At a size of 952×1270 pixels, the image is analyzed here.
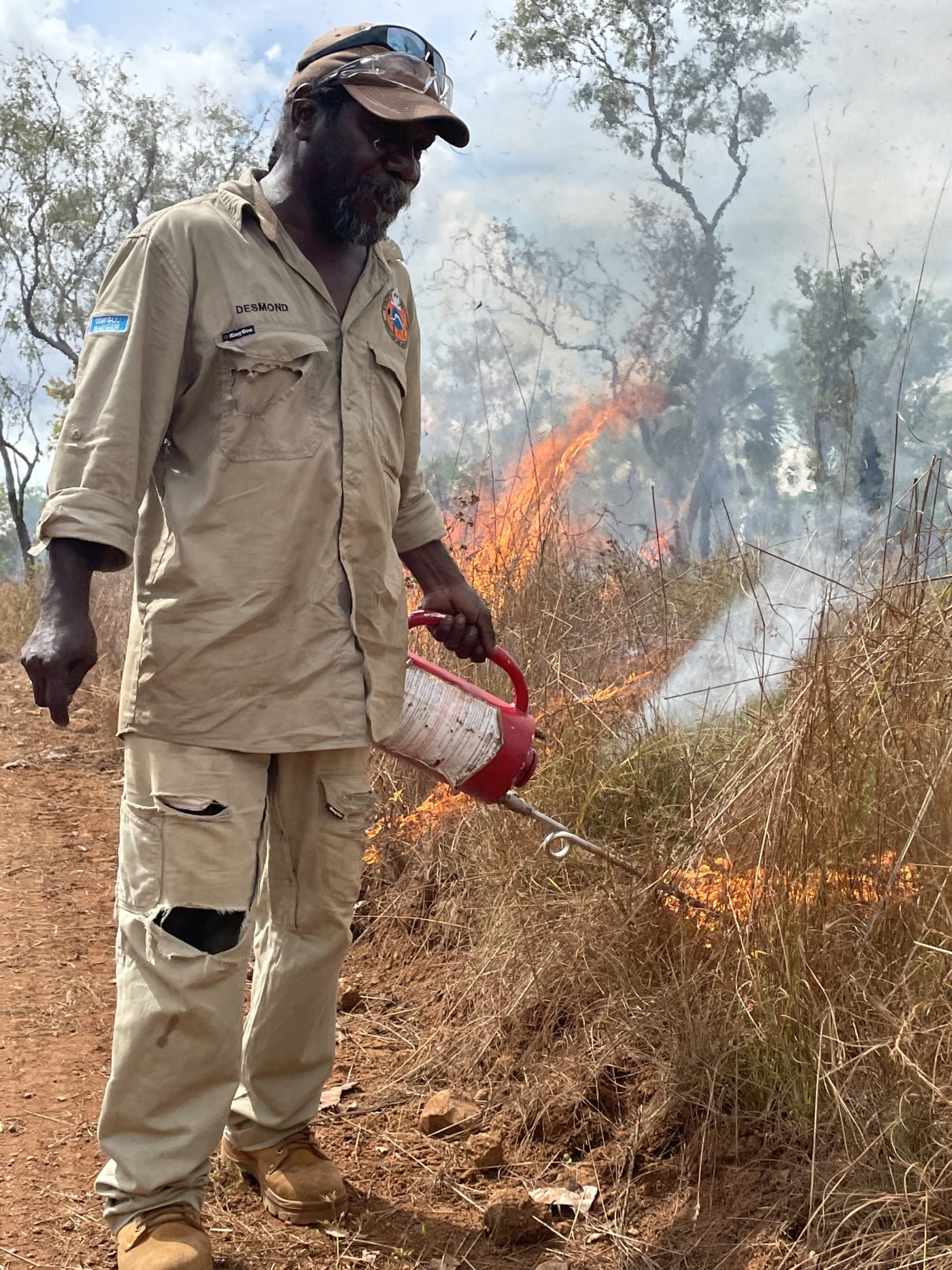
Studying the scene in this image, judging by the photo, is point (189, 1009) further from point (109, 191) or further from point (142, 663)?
point (109, 191)

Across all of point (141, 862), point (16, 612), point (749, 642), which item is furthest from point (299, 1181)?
point (16, 612)

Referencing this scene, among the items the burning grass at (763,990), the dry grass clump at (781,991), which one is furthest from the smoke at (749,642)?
the dry grass clump at (781,991)

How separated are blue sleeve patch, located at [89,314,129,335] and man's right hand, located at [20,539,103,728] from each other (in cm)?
38

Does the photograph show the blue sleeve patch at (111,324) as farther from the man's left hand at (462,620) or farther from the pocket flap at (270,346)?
the man's left hand at (462,620)

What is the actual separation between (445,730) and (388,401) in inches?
28.8

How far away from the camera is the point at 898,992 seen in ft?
7.17

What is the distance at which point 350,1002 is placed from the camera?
11.3 ft

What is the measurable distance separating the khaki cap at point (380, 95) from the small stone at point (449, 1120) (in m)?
2.08

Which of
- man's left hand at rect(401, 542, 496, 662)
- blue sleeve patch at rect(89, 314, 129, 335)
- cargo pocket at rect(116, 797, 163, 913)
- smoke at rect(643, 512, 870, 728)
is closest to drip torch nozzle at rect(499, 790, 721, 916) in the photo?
man's left hand at rect(401, 542, 496, 662)

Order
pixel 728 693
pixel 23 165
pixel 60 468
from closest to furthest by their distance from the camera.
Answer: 1. pixel 60 468
2. pixel 728 693
3. pixel 23 165

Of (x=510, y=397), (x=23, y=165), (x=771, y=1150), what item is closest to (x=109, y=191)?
(x=23, y=165)

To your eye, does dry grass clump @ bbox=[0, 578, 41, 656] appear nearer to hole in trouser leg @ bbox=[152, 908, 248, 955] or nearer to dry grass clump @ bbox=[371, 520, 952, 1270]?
dry grass clump @ bbox=[371, 520, 952, 1270]

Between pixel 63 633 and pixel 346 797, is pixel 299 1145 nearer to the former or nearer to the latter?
pixel 346 797

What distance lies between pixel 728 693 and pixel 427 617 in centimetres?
135
